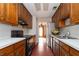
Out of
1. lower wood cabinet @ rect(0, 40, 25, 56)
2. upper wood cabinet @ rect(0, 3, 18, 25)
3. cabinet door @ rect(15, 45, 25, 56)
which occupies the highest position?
upper wood cabinet @ rect(0, 3, 18, 25)

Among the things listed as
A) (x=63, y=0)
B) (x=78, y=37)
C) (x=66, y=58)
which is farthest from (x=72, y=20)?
(x=66, y=58)

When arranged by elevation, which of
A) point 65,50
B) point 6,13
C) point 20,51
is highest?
point 6,13

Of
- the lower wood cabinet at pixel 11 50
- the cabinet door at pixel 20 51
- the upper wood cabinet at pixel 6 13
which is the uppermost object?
the upper wood cabinet at pixel 6 13

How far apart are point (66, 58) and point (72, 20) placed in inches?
82.4

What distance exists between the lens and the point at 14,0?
0.72 meters

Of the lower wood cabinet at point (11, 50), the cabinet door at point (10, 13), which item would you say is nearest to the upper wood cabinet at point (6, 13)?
the cabinet door at point (10, 13)

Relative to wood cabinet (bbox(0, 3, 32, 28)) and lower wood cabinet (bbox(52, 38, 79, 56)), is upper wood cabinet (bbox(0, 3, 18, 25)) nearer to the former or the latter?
wood cabinet (bbox(0, 3, 32, 28))

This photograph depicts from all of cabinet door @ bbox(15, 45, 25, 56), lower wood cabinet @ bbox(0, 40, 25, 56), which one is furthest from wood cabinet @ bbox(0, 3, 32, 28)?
cabinet door @ bbox(15, 45, 25, 56)

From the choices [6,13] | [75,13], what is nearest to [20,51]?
[6,13]

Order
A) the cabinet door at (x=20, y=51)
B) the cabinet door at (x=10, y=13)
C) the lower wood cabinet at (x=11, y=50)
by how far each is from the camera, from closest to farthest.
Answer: the lower wood cabinet at (x=11, y=50), the cabinet door at (x=10, y=13), the cabinet door at (x=20, y=51)

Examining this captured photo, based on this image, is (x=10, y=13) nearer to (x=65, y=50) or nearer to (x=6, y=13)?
(x=6, y=13)

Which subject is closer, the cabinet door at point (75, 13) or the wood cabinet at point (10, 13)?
the wood cabinet at point (10, 13)

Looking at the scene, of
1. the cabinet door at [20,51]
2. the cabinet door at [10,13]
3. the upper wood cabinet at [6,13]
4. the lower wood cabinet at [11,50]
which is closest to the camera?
the lower wood cabinet at [11,50]

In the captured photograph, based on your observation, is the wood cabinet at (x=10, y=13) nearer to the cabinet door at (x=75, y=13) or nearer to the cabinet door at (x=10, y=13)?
the cabinet door at (x=10, y=13)
